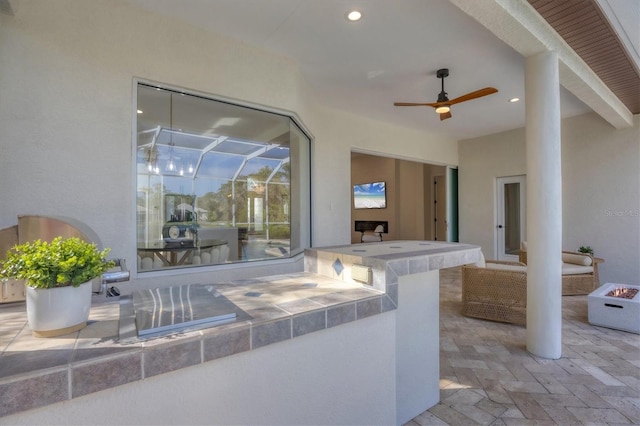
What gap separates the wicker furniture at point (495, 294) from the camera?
3391 mm

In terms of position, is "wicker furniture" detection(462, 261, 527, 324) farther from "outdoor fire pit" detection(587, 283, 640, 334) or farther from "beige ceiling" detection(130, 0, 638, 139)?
"beige ceiling" detection(130, 0, 638, 139)

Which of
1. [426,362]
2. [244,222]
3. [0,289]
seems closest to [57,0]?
[0,289]

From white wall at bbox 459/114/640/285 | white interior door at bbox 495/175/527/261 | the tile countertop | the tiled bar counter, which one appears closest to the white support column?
the tiled bar counter

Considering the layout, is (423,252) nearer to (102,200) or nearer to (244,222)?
Result: (102,200)

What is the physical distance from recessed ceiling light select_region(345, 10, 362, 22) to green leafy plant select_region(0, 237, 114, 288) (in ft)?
8.65

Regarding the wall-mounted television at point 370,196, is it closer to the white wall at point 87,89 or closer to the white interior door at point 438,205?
the white interior door at point 438,205

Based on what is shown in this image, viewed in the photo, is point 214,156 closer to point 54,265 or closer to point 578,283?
point 54,265

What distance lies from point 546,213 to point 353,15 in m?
2.31

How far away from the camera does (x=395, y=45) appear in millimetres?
3188

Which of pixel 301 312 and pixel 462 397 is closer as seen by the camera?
pixel 301 312

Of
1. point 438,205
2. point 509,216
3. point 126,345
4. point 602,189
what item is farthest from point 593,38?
point 438,205

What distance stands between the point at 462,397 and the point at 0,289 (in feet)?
8.16

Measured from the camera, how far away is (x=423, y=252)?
179 centimetres

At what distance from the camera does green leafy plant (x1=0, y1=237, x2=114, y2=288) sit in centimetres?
86
